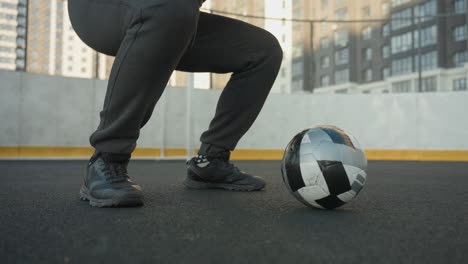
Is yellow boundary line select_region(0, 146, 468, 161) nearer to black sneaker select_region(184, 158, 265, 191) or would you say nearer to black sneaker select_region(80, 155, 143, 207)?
black sneaker select_region(184, 158, 265, 191)

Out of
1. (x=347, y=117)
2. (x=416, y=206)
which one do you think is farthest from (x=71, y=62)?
(x=416, y=206)

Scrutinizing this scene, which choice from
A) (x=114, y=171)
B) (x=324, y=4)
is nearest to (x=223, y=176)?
(x=114, y=171)

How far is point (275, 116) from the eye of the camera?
24.2ft

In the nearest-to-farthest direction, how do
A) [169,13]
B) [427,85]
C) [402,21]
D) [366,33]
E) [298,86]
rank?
1. [169,13]
2. [298,86]
3. [427,85]
4. [402,21]
5. [366,33]

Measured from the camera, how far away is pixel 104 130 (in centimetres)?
154

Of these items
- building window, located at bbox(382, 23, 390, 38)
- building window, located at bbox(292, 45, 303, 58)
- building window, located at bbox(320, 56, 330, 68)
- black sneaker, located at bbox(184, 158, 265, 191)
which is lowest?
black sneaker, located at bbox(184, 158, 265, 191)

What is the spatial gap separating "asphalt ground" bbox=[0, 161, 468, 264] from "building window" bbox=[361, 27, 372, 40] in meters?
8.76

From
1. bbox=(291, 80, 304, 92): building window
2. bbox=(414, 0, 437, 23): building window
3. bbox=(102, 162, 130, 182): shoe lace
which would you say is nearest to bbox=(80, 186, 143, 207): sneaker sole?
bbox=(102, 162, 130, 182): shoe lace

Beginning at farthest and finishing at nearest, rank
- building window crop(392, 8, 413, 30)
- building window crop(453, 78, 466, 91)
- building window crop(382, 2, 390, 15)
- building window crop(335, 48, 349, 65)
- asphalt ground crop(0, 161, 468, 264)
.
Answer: building window crop(382, 2, 390, 15)
building window crop(335, 48, 349, 65)
building window crop(392, 8, 413, 30)
building window crop(453, 78, 466, 91)
asphalt ground crop(0, 161, 468, 264)

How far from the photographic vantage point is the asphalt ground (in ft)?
2.81

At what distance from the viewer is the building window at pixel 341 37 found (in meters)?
9.31

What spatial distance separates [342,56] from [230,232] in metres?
12.0

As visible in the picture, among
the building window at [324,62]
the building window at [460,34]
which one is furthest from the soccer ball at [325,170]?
the building window at [324,62]

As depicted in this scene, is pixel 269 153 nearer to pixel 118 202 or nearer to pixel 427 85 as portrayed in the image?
pixel 427 85
